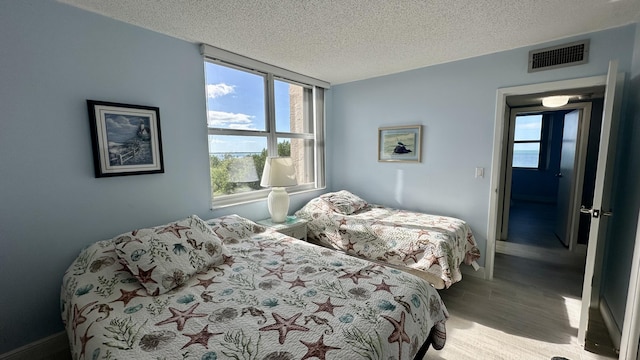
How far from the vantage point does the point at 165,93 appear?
221cm

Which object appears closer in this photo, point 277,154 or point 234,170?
point 234,170

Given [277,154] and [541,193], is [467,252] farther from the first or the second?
[541,193]

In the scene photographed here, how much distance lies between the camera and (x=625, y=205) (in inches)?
77.7

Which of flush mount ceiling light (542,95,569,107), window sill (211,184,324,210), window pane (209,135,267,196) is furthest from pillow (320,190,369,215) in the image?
flush mount ceiling light (542,95,569,107)

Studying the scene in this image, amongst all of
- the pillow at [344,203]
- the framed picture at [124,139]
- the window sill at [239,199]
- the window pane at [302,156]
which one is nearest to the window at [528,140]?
the pillow at [344,203]

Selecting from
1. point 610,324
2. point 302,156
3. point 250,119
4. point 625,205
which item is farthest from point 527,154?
point 250,119

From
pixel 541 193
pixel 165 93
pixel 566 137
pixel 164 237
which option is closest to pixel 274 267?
pixel 164 237

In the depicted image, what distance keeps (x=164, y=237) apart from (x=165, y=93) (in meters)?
1.25

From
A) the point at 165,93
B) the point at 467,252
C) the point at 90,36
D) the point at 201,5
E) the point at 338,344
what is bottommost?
the point at 467,252

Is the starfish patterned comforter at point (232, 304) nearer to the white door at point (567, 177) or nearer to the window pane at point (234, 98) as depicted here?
the window pane at point (234, 98)

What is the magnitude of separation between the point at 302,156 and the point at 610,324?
327 cm

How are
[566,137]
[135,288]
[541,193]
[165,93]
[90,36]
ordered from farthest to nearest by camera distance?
[541,193] → [566,137] → [165,93] → [90,36] → [135,288]

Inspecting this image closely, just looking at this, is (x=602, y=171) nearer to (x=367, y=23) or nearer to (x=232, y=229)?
(x=367, y=23)

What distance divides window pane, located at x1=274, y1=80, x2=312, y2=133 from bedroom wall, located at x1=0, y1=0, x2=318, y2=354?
4.13 feet
